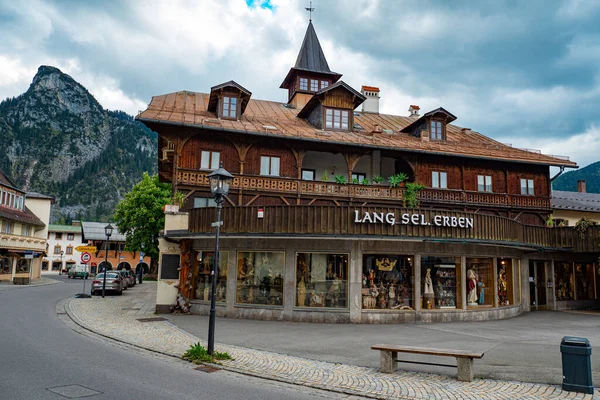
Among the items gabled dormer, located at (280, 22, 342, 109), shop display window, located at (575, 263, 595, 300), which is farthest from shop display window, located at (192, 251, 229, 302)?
shop display window, located at (575, 263, 595, 300)

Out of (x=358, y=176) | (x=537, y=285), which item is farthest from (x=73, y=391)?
(x=358, y=176)

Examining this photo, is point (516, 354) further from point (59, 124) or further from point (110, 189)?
point (59, 124)

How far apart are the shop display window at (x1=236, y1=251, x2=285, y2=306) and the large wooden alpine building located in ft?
0.14

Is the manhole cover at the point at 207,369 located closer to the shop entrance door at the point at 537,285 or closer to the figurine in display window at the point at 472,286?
the figurine in display window at the point at 472,286

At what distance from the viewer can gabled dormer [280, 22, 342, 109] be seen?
36.0m

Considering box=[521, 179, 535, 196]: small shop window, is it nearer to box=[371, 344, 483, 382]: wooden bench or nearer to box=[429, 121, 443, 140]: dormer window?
box=[429, 121, 443, 140]: dormer window

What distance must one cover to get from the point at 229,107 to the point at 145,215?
66.4 feet

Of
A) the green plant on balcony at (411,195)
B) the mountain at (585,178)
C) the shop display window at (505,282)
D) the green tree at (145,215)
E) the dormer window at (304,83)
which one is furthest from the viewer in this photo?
the mountain at (585,178)

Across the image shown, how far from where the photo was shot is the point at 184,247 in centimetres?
2006

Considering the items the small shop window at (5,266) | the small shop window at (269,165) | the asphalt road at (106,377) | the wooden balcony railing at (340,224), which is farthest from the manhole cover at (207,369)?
the small shop window at (5,266)

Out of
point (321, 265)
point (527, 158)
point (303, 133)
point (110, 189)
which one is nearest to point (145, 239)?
point (303, 133)

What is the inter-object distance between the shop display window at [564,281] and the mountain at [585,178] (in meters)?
124

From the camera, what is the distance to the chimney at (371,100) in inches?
1475

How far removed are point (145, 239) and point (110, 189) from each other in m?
148
